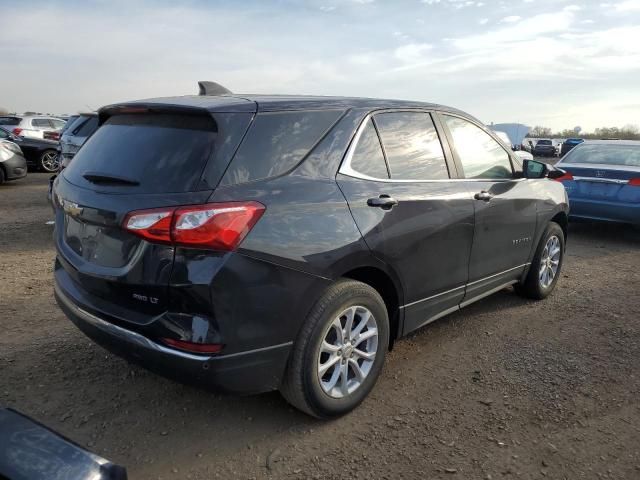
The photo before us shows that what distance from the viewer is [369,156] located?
3.08 m

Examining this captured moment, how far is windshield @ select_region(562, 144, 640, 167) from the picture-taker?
7703mm

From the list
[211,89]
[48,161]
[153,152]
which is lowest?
[48,161]

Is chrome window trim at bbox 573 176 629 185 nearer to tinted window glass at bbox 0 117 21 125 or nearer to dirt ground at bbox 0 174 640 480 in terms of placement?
dirt ground at bbox 0 174 640 480

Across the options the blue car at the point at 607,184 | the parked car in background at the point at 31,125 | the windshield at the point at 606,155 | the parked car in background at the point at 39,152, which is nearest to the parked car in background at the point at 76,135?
the blue car at the point at 607,184

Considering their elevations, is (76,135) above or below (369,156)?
below

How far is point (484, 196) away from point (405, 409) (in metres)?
1.66

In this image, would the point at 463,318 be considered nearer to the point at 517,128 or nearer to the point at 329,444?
the point at 329,444

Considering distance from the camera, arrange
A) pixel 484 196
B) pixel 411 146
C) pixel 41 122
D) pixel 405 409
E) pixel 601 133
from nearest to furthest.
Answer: pixel 405 409
pixel 411 146
pixel 484 196
pixel 41 122
pixel 601 133

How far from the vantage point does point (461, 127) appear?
392 cm

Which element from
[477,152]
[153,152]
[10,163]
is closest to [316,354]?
[153,152]

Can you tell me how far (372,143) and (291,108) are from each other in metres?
0.60

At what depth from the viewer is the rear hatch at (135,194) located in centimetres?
235

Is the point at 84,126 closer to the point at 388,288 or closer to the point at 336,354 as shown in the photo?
the point at 388,288

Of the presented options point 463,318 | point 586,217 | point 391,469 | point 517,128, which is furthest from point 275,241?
point 517,128
